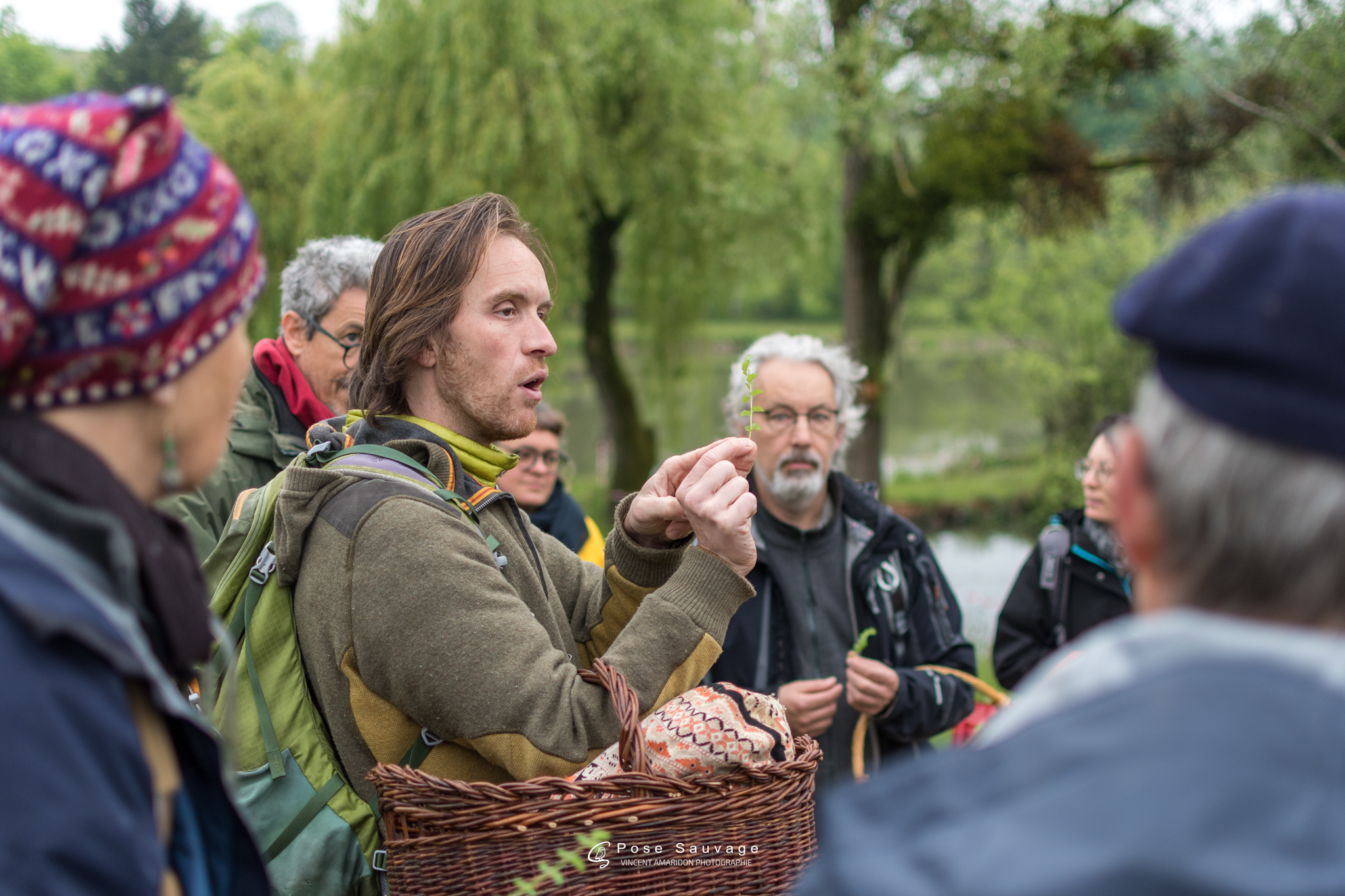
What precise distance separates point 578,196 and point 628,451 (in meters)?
3.52

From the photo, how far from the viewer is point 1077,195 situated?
9625 mm

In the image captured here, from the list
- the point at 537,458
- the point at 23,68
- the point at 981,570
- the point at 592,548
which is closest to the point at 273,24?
the point at 23,68

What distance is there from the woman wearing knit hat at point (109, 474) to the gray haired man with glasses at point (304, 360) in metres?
2.09

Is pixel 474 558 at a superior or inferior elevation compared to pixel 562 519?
superior

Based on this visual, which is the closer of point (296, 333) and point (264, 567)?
point (264, 567)

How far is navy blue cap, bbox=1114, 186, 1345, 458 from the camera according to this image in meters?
0.83

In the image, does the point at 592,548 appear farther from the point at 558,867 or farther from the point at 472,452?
the point at 558,867

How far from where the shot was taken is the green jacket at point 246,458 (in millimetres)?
2973

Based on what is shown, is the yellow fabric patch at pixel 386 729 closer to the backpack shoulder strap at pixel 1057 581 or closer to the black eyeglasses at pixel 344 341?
the black eyeglasses at pixel 344 341

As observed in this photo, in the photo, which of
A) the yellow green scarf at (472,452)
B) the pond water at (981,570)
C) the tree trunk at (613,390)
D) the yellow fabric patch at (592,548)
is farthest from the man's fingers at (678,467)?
the tree trunk at (613,390)

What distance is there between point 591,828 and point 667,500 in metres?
0.74

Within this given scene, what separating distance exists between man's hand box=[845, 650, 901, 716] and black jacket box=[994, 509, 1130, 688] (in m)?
0.97

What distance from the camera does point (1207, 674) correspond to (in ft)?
2.77

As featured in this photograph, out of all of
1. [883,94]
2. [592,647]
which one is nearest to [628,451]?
[883,94]
